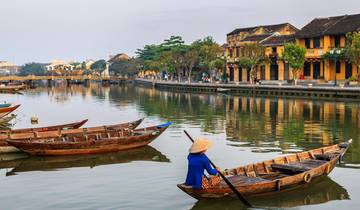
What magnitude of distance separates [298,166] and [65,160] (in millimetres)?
10781

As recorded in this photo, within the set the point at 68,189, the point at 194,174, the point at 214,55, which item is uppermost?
the point at 214,55

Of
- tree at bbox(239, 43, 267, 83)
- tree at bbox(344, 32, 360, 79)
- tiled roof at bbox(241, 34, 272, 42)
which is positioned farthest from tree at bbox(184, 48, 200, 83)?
tree at bbox(344, 32, 360, 79)

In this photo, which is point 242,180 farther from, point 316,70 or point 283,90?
point 316,70

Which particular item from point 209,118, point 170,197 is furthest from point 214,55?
point 170,197

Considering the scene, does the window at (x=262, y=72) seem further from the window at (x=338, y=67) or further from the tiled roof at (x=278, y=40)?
the window at (x=338, y=67)

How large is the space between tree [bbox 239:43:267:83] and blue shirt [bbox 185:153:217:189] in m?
59.6

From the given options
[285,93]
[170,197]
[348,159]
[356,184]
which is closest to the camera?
[170,197]

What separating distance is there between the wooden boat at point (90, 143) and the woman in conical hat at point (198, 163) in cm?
983

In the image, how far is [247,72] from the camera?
83.6 meters

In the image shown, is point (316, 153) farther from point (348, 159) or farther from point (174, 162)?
point (174, 162)

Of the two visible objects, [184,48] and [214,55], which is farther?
[184,48]

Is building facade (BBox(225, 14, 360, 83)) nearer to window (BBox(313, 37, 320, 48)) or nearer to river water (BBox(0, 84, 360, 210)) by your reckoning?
window (BBox(313, 37, 320, 48))

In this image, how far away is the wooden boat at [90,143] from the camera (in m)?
22.9

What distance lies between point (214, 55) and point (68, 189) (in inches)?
2781
